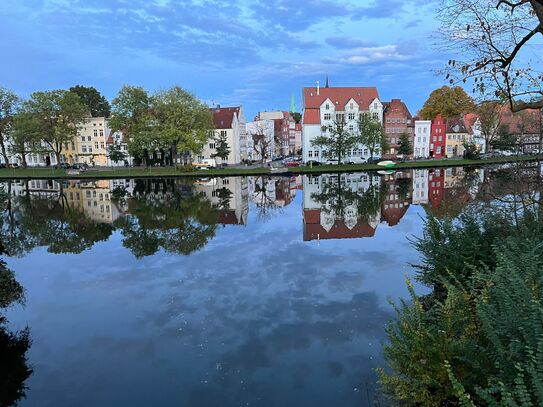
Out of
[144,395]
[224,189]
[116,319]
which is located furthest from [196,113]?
[144,395]

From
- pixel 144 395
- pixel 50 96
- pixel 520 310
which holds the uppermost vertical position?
pixel 50 96

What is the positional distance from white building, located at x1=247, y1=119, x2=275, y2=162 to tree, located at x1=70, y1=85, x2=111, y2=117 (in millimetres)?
36673

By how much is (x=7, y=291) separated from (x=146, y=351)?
6959 millimetres

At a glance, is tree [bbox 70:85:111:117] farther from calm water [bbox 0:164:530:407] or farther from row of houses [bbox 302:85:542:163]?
calm water [bbox 0:164:530:407]

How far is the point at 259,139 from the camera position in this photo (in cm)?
9944

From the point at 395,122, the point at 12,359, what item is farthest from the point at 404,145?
the point at 12,359

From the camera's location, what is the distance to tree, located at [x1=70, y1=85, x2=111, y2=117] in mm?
101938

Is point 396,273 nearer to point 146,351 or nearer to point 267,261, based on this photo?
point 267,261

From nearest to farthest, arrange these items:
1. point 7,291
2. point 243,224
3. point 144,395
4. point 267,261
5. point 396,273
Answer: point 144,395 < point 7,291 < point 396,273 < point 267,261 < point 243,224

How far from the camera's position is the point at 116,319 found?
1140 cm

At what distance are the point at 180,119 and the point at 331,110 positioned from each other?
30.8 meters

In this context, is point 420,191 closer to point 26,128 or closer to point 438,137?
point 438,137

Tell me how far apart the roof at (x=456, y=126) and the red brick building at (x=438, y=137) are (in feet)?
3.67

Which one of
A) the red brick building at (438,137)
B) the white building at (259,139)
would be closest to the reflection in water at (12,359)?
the white building at (259,139)
